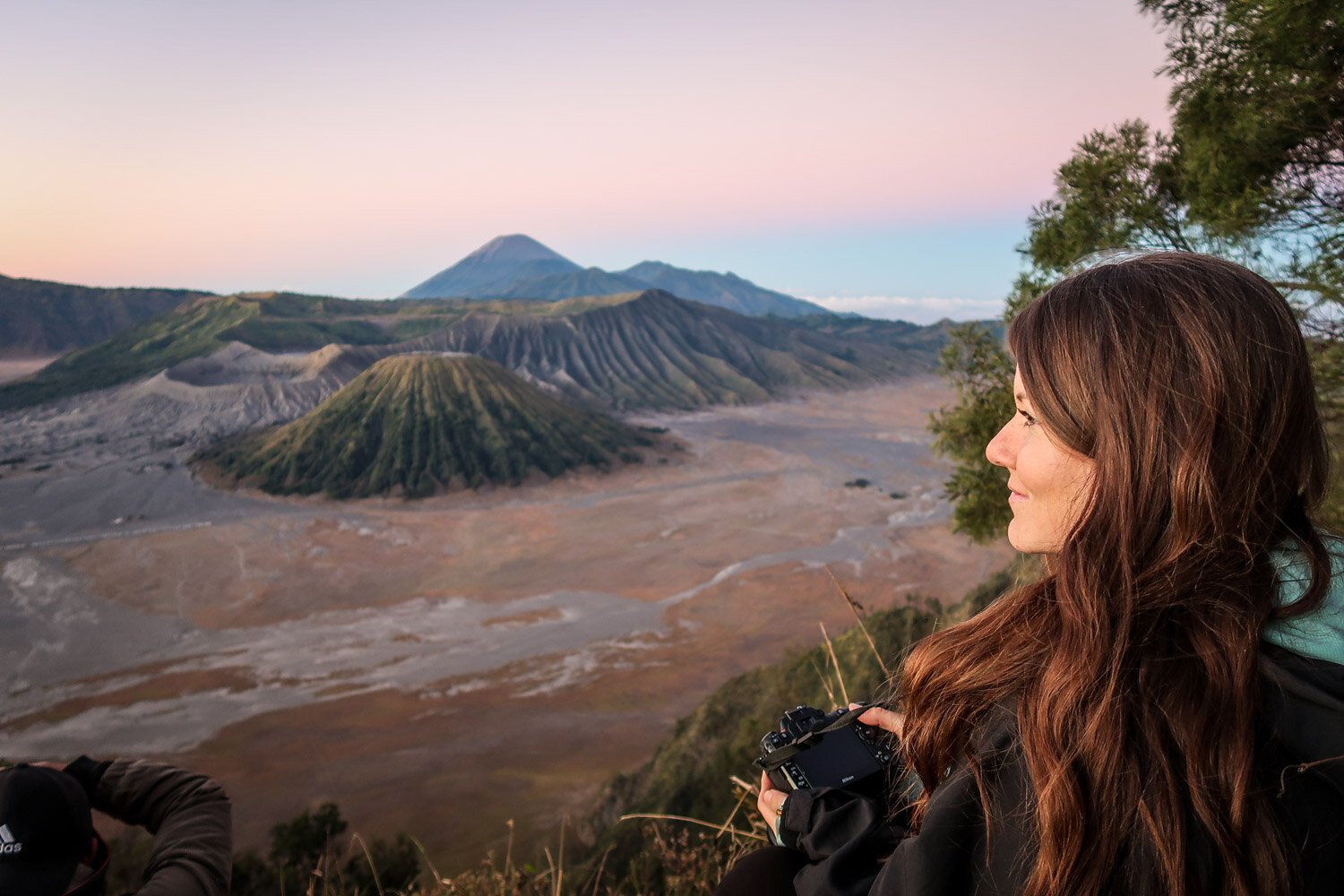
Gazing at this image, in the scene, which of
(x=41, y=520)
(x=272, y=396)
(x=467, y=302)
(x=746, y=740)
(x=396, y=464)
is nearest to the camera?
(x=746, y=740)

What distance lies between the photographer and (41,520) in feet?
72.6

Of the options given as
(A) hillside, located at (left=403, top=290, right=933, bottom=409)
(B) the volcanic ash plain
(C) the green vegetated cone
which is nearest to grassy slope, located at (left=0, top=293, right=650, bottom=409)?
(A) hillside, located at (left=403, top=290, right=933, bottom=409)

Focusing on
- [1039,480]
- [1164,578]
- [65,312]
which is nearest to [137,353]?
[65,312]

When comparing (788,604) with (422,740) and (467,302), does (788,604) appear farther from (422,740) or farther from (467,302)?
(467,302)

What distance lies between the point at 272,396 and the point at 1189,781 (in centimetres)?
4050

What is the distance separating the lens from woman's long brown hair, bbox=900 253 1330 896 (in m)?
0.92

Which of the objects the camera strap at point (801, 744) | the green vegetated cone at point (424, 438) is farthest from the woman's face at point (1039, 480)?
the green vegetated cone at point (424, 438)

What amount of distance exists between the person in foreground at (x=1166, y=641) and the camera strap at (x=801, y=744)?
0.27 metres

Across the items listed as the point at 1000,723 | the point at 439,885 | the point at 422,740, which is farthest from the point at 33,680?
the point at 1000,723

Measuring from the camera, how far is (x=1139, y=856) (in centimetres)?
94

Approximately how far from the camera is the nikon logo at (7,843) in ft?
5.41

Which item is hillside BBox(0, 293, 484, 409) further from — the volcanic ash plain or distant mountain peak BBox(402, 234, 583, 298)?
distant mountain peak BBox(402, 234, 583, 298)

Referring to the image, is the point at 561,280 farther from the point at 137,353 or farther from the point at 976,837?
the point at 976,837

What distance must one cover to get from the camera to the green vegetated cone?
1106 inches
